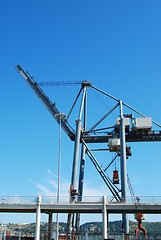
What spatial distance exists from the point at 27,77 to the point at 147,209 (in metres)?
38.3

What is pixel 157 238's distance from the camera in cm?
3509

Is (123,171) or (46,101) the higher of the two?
(46,101)

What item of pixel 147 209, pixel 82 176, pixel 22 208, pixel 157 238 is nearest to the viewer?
pixel 157 238

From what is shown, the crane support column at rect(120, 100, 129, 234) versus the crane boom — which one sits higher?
the crane boom

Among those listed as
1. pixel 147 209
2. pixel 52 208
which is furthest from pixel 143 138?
pixel 52 208

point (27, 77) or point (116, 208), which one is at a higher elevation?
point (27, 77)

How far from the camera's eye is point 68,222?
45688 mm

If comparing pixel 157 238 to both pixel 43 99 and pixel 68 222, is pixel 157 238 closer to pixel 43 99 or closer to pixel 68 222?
pixel 68 222

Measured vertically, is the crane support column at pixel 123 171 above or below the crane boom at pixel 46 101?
below

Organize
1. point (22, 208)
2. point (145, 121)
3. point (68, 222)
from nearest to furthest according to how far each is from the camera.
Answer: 1. point (22, 208)
2. point (68, 222)
3. point (145, 121)

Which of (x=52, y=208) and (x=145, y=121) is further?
(x=145, y=121)

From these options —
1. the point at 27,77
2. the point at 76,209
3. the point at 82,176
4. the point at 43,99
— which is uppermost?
the point at 27,77

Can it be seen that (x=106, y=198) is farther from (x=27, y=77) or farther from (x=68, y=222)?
(x=27, y=77)

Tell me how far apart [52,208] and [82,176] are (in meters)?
19.7
